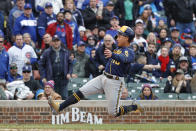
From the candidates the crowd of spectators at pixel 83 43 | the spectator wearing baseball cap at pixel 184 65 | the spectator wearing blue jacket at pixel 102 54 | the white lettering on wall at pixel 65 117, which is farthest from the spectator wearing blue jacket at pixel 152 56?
the white lettering on wall at pixel 65 117

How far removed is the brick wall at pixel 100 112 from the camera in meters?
13.1

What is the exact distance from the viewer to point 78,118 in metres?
13.4

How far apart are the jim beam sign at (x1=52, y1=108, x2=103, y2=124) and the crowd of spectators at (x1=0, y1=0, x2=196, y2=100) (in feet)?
1.91

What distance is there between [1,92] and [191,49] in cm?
593

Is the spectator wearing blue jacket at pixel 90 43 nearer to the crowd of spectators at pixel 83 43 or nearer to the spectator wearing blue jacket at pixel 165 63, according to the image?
the crowd of spectators at pixel 83 43

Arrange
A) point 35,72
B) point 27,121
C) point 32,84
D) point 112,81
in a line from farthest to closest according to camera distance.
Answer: point 35,72
point 32,84
point 27,121
point 112,81

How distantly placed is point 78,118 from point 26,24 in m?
4.29

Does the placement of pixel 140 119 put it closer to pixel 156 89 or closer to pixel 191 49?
pixel 156 89

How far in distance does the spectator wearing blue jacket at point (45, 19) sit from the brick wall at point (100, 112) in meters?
3.94

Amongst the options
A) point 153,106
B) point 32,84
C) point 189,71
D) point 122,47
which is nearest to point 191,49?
point 189,71

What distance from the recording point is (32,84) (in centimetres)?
1445

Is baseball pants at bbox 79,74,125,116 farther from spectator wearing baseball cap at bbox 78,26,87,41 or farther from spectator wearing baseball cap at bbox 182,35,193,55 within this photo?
spectator wearing baseball cap at bbox 182,35,193,55

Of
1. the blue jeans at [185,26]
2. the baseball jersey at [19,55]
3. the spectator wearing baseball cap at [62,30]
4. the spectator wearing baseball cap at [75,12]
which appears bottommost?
the baseball jersey at [19,55]

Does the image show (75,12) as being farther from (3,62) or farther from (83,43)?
(3,62)
